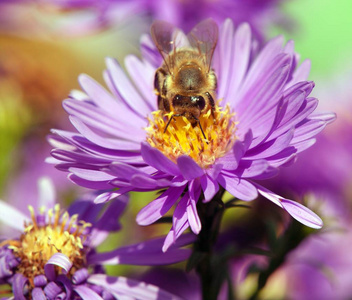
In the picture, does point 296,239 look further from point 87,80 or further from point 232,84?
point 87,80

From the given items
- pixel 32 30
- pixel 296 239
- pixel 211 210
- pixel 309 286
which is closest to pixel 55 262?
pixel 211 210

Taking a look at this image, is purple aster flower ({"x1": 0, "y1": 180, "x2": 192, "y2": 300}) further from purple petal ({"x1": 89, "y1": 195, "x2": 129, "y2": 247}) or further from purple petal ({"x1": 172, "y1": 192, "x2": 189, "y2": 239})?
purple petal ({"x1": 172, "y1": 192, "x2": 189, "y2": 239})

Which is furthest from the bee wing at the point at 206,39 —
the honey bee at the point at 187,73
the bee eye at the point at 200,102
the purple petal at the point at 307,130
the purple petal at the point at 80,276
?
the purple petal at the point at 80,276

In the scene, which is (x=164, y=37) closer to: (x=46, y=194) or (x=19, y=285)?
(x=46, y=194)

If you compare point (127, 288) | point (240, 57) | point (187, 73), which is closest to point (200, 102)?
point (187, 73)

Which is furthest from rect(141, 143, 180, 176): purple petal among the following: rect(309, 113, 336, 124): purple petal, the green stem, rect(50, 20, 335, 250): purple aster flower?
rect(309, 113, 336, 124): purple petal

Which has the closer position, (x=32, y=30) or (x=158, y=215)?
(x=158, y=215)
